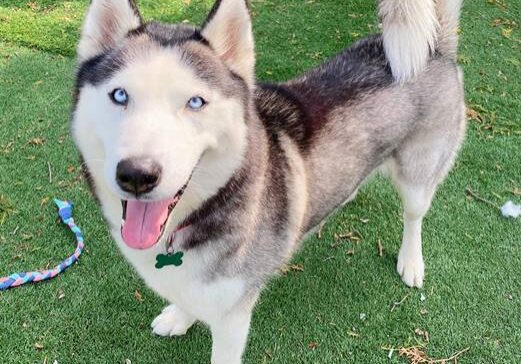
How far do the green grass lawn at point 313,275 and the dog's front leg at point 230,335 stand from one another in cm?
38

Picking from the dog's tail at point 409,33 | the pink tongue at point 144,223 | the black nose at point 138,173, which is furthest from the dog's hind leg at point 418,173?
the black nose at point 138,173

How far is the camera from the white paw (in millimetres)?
3139

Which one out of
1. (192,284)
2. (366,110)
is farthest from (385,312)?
(192,284)

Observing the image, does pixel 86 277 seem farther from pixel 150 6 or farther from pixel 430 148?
pixel 150 6

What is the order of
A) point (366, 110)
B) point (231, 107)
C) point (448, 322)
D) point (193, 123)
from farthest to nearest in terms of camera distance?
point (448, 322) < point (366, 110) < point (231, 107) < point (193, 123)

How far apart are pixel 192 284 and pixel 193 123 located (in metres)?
0.68

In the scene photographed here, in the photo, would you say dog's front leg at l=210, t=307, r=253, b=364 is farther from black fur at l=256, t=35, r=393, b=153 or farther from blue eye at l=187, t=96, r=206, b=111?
blue eye at l=187, t=96, r=206, b=111

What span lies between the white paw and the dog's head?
1.66 meters

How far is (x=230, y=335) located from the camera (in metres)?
2.28

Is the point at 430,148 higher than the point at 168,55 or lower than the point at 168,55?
lower

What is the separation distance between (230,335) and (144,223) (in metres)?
0.74

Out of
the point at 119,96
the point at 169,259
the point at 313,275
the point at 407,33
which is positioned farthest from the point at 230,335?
the point at 407,33

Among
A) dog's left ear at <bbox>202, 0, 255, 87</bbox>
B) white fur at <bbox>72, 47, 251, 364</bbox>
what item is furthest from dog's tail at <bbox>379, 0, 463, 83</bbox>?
white fur at <bbox>72, 47, 251, 364</bbox>

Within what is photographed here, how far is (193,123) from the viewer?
1720 millimetres
